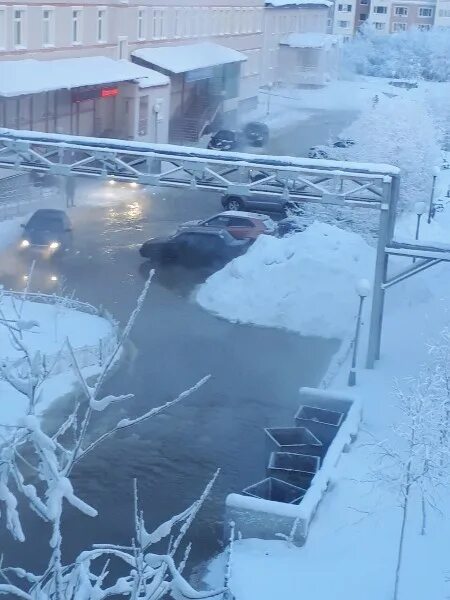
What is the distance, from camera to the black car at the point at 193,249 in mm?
22156

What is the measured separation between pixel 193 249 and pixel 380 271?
23.4ft

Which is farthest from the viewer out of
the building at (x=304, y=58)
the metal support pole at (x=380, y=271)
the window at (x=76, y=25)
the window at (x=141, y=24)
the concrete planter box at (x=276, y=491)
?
the building at (x=304, y=58)

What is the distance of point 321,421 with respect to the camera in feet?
43.1

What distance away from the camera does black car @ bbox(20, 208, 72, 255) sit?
73.1 ft

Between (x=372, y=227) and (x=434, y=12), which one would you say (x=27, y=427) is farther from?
(x=434, y=12)

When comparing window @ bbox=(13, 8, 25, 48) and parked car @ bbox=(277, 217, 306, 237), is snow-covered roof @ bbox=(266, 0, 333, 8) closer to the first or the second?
window @ bbox=(13, 8, 25, 48)

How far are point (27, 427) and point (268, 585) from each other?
5.79m

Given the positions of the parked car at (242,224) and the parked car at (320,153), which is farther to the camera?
the parked car at (320,153)

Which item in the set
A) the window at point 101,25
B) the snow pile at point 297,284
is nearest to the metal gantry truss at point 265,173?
the snow pile at point 297,284

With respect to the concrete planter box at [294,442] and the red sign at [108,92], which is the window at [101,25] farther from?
the concrete planter box at [294,442]

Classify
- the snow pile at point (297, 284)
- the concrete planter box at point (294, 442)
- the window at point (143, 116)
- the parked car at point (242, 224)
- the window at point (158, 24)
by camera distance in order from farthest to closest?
the window at point (158, 24) < the window at point (143, 116) < the parked car at point (242, 224) < the snow pile at point (297, 284) < the concrete planter box at point (294, 442)

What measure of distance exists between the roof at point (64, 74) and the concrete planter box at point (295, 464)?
1673 cm

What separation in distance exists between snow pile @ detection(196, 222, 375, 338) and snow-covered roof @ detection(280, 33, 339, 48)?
37.6 meters

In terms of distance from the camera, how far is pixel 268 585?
31.0ft
